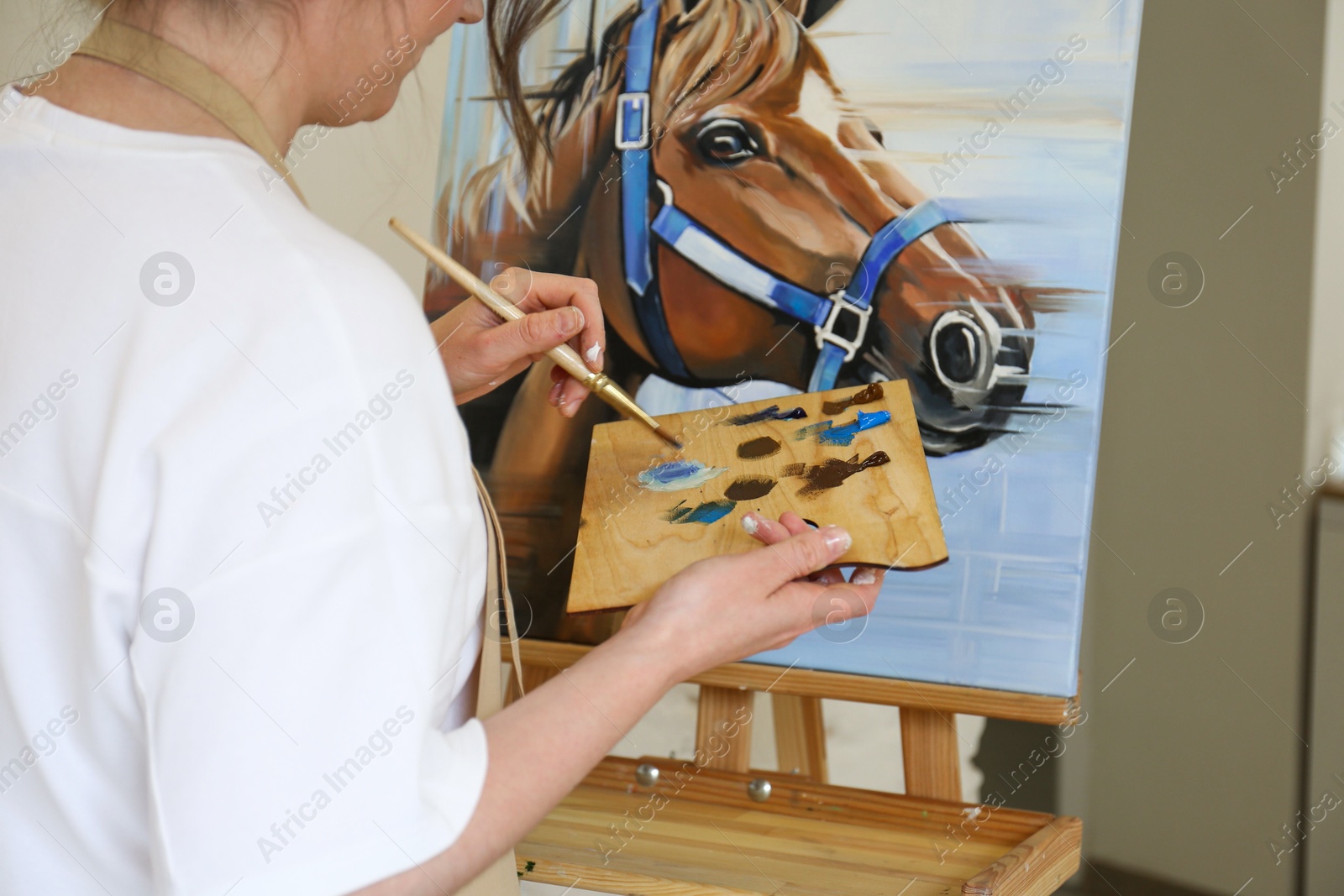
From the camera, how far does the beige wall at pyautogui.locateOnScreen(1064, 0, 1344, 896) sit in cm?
204

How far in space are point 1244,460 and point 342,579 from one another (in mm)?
2106

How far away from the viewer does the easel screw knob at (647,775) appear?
1.33 metres

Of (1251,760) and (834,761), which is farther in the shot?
(834,761)

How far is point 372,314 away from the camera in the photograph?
51cm

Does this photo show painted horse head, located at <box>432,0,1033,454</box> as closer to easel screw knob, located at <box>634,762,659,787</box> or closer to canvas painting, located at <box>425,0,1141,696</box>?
canvas painting, located at <box>425,0,1141,696</box>

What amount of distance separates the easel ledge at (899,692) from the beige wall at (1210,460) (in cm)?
112

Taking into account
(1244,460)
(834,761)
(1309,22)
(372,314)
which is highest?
(1309,22)

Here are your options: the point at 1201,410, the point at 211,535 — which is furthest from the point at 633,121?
the point at 1201,410

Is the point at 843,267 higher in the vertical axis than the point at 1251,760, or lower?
higher

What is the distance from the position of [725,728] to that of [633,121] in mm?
868

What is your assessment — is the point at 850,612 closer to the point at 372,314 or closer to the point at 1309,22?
the point at 372,314

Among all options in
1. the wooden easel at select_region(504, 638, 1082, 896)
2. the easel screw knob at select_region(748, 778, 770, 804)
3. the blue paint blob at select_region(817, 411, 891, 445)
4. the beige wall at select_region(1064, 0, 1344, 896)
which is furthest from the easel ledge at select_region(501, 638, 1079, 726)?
the beige wall at select_region(1064, 0, 1344, 896)

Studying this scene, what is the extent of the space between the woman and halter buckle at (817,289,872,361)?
0.82m

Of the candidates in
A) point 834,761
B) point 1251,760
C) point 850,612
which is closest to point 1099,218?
Result: point 850,612
